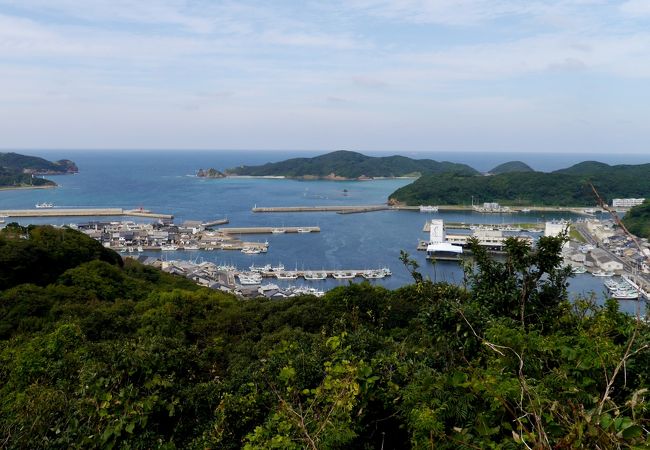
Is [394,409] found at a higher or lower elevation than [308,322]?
higher

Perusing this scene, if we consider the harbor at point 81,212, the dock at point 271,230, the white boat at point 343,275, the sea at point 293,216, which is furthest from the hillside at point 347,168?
the white boat at point 343,275

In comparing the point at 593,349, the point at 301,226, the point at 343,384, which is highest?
the point at 593,349

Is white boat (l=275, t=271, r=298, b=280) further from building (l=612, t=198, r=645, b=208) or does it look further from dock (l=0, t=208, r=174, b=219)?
building (l=612, t=198, r=645, b=208)

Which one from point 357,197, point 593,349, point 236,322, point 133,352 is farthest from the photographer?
point 357,197

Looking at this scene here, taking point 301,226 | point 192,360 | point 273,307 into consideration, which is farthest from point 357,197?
point 192,360

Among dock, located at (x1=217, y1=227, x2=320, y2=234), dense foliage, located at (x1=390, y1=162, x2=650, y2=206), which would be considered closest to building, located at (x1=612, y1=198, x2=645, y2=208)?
dense foliage, located at (x1=390, y1=162, x2=650, y2=206)

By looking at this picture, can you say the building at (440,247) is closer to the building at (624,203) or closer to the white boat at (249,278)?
the white boat at (249,278)

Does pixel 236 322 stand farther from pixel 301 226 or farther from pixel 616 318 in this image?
pixel 301 226
